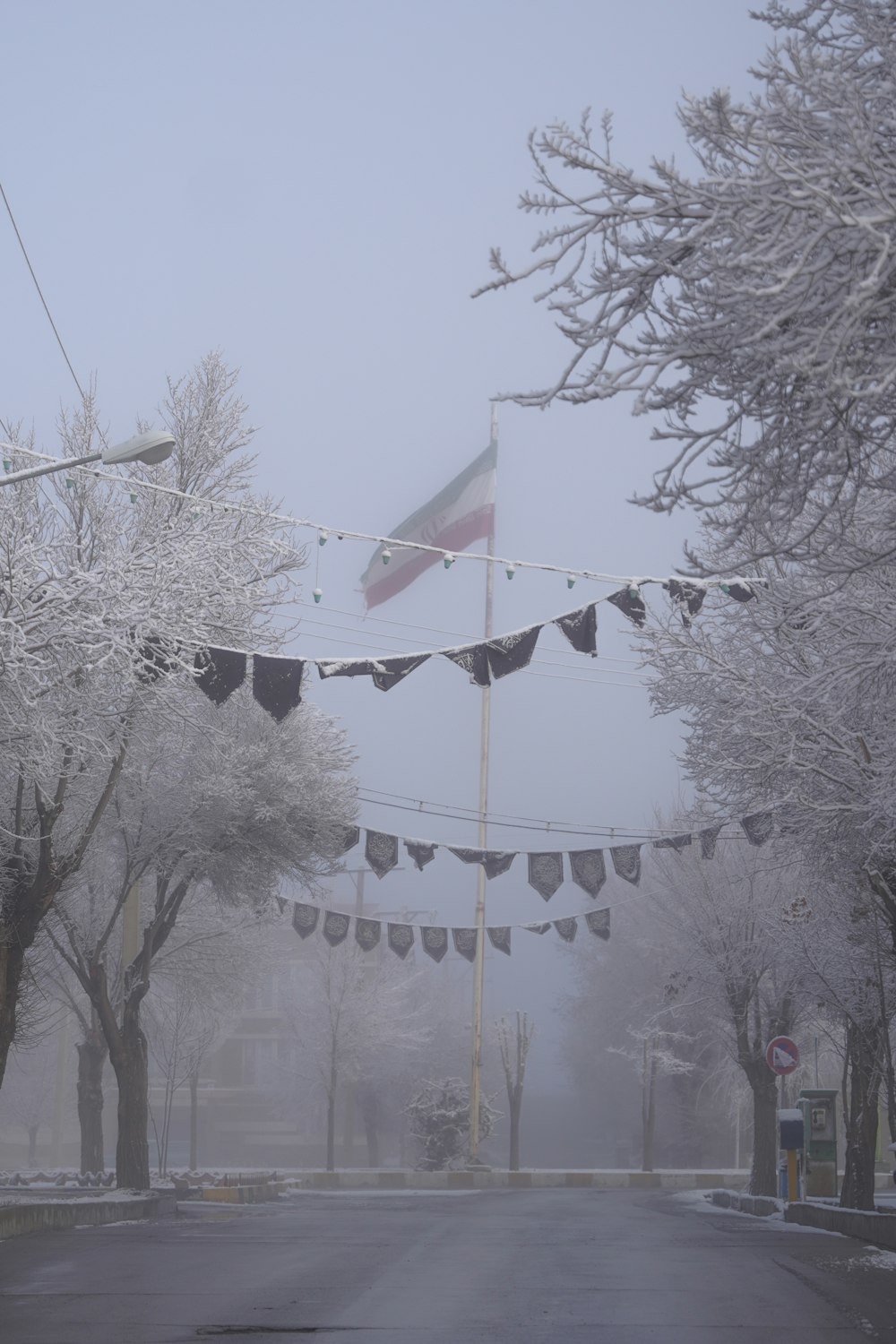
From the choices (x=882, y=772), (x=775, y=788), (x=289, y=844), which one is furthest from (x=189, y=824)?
(x=882, y=772)

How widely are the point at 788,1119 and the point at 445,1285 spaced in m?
13.4

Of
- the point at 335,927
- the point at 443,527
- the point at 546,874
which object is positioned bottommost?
the point at 335,927

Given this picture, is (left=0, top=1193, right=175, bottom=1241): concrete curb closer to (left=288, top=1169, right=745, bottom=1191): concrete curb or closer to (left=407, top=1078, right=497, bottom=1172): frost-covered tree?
(left=288, top=1169, right=745, bottom=1191): concrete curb

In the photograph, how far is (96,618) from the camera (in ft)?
43.4

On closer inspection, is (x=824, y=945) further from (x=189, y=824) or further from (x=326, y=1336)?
(x=326, y=1336)

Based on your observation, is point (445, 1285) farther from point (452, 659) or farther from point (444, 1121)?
point (444, 1121)

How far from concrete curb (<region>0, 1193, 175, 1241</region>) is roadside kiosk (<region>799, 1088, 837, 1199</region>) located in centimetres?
1054

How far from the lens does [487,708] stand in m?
37.0

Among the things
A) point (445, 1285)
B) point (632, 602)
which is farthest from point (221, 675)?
point (445, 1285)

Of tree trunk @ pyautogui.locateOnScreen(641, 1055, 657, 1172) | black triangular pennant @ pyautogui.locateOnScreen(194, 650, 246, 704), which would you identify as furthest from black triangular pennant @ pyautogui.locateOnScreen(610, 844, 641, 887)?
tree trunk @ pyautogui.locateOnScreen(641, 1055, 657, 1172)

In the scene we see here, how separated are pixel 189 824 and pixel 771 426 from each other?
17.9 m

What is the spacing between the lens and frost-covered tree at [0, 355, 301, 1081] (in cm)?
1356

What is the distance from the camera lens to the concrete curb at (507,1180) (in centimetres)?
3819

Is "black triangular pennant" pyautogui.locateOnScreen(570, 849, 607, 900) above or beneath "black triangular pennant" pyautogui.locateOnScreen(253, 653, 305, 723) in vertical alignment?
beneath
